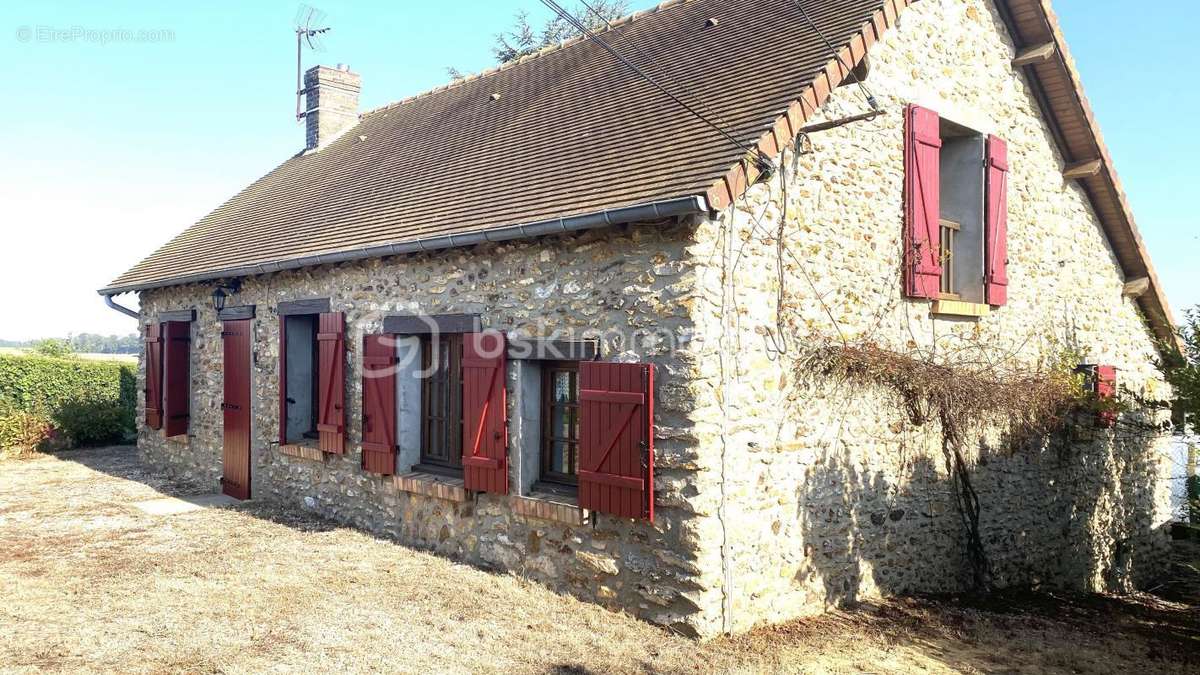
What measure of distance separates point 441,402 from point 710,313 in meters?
3.39

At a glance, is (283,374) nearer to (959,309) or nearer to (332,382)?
(332,382)

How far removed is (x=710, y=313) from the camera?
573cm

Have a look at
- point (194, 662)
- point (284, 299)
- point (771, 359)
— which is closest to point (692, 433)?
point (771, 359)

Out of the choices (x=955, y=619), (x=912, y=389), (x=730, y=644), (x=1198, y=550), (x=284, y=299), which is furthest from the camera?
(x=1198, y=550)

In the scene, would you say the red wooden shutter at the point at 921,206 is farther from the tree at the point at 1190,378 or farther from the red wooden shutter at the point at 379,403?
the red wooden shutter at the point at 379,403

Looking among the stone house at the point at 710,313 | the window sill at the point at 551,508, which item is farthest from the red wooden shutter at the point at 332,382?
the window sill at the point at 551,508

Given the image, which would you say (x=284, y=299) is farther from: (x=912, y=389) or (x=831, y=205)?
(x=912, y=389)

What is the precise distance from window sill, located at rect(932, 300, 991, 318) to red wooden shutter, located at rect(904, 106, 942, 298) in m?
0.13

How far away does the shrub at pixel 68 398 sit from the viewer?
15312 mm

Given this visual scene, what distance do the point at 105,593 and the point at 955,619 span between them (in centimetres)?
674

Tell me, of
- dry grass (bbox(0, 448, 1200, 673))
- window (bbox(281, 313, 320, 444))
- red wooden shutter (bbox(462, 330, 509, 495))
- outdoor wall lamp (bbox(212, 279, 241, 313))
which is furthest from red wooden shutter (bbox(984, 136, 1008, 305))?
outdoor wall lamp (bbox(212, 279, 241, 313))

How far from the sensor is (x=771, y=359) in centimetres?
620

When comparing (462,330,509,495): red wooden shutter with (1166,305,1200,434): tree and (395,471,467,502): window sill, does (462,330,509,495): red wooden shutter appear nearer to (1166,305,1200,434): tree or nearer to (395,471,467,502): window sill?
(395,471,467,502): window sill

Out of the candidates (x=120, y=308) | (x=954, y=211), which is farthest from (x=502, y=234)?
(x=120, y=308)
